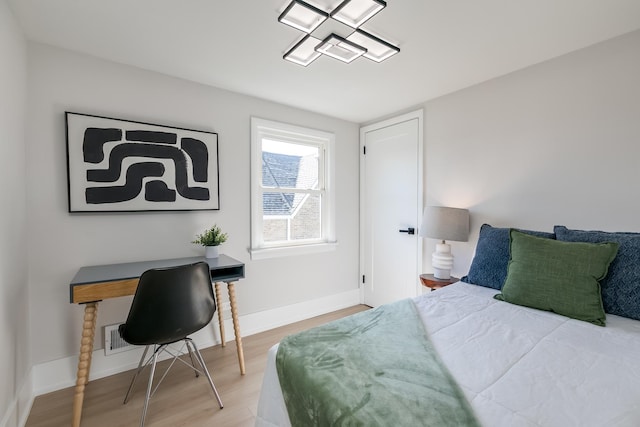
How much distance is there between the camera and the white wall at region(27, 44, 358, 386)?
1930mm

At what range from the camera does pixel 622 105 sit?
1.81 meters

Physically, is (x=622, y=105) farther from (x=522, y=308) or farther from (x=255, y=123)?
(x=255, y=123)

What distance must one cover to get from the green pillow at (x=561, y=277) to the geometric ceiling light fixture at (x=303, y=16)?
5.84ft

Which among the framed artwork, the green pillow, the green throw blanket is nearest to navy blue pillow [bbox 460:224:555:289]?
the green pillow

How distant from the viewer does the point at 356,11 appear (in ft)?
5.16

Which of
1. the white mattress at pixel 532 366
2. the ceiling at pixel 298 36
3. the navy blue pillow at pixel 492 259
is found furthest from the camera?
the navy blue pillow at pixel 492 259

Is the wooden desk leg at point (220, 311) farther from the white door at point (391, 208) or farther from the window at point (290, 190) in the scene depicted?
the white door at point (391, 208)

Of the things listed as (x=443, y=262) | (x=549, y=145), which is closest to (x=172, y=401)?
(x=443, y=262)

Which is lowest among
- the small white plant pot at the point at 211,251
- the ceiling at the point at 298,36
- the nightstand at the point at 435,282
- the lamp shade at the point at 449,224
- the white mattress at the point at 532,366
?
the nightstand at the point at 435,282

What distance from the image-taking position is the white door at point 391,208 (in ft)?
9.96

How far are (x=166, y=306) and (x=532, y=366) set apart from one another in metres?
1.77

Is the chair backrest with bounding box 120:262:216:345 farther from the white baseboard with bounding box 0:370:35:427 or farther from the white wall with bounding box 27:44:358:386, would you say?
the white wall with bounding box 27:44:358:386

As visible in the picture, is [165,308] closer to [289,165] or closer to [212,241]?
[212,241]

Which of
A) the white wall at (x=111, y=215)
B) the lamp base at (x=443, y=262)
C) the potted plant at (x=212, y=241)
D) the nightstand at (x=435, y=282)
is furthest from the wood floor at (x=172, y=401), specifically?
the lamp base at (x=443, y=262)
